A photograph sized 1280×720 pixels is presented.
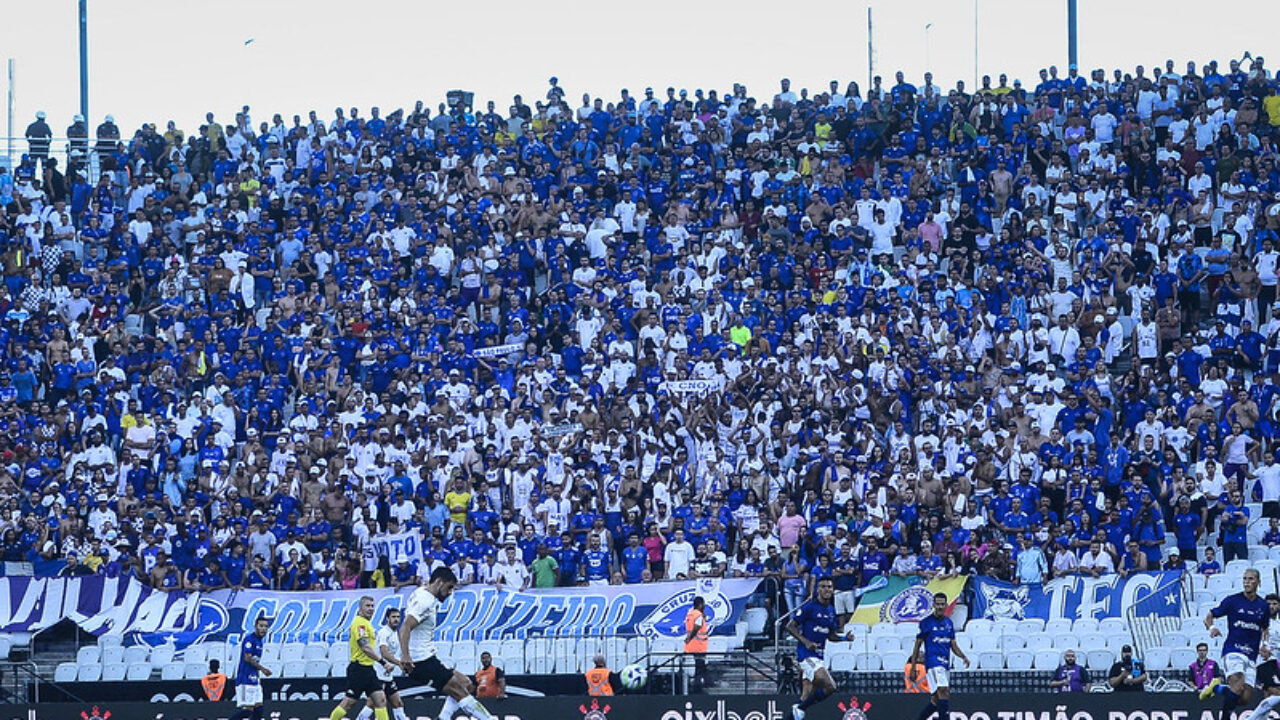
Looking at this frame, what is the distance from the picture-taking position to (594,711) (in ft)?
76.4

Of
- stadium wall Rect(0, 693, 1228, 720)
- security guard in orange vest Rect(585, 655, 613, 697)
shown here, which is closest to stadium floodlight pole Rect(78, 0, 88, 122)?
stadium wall Rect(0, 693, 1228, 720)

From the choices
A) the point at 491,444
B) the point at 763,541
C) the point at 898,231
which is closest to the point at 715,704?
the point at 763,541

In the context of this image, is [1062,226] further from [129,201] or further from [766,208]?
[129,201]

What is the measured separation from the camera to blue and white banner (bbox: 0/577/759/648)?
27047mm

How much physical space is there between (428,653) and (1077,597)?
34.4ft

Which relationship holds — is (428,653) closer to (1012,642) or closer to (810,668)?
(810,668)

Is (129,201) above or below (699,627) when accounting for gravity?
above

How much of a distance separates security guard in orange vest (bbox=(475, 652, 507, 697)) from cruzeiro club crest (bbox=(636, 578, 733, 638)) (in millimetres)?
2652

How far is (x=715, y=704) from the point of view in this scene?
910 inches

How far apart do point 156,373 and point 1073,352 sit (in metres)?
14.8

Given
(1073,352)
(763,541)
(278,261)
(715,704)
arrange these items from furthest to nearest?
(278,261), (1073,352), (763,541), (715,704)

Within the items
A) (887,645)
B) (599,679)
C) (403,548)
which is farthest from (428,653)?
(403,548)

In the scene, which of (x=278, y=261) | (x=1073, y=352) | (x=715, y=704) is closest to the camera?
(x=715, y=704)

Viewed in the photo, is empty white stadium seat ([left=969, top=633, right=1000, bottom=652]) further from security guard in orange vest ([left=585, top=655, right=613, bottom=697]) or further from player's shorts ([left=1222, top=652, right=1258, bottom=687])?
player's shorts ([left=1222, top=652, right=1258, bottom=687])
